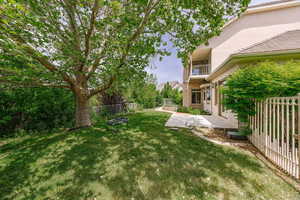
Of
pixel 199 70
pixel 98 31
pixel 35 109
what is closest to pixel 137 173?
pixel 98 31

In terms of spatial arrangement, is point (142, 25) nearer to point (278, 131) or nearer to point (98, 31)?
point (98, 31)

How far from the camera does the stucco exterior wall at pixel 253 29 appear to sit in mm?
8969

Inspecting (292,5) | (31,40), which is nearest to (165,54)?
(31,40)

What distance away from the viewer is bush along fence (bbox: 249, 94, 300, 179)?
8.15 feet

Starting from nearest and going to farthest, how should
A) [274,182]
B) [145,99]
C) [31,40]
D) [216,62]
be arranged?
[274,182], [31,40], [216,62], [145,99]

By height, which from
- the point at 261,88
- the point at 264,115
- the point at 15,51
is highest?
the point at 15,51

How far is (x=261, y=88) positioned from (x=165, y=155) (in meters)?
3.48

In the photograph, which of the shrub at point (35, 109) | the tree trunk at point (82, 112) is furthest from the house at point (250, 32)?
the shrub at point (35, 109)

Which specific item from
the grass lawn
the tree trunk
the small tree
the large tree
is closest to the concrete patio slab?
the small tree

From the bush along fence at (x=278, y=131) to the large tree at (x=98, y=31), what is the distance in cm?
321

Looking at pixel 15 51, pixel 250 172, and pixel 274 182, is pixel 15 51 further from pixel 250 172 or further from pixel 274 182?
pixel 274 182

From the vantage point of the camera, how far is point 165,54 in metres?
5.33

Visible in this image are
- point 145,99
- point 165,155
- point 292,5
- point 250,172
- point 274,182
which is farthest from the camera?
point 145,99

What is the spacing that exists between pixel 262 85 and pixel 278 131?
135cm
